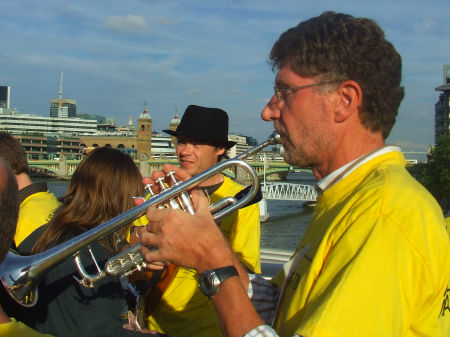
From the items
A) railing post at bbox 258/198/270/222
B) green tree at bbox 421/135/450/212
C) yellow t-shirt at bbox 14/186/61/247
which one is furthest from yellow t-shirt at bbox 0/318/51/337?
green tree at bbox 421/135/450/212

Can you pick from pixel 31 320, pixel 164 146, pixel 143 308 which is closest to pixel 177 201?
pixel 31 320

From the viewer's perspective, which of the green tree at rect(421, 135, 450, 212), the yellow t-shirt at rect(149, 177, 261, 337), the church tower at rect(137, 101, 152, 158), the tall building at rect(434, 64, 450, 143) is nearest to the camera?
the yellow t-shirt at rect(149, 177, 261, 337)

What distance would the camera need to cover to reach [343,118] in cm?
169

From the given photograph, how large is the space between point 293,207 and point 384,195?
151 ft

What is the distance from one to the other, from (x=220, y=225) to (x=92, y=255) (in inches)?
44.1

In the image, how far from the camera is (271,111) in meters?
1.87

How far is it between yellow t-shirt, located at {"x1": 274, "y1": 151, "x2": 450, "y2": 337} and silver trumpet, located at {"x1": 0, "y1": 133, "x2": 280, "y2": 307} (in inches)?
24.4

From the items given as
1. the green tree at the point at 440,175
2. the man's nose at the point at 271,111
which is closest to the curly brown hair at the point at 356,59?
the man's nose at the point at 271,111

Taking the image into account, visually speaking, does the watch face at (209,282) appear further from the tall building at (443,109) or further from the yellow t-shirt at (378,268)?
the tall building at (443,109)

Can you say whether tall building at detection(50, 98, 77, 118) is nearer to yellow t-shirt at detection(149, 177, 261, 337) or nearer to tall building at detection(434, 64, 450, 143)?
tall building at detection(434, 64, 450, 143)

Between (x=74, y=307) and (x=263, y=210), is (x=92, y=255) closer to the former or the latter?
(x=74, y=307)

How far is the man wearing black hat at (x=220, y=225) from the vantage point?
288cm

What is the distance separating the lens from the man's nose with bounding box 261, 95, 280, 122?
6.06 ft

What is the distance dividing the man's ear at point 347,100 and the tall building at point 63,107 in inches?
6638
